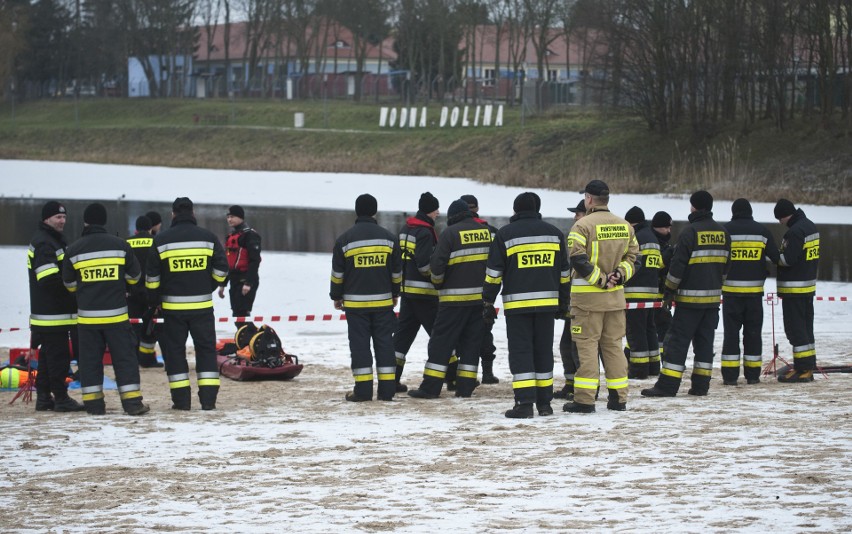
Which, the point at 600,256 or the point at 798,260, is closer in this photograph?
the point at 600,256

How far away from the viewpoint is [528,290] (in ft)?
33.2

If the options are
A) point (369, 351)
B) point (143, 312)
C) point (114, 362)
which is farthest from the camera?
point (143, 312)

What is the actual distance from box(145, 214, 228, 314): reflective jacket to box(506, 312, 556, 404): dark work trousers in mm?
2554

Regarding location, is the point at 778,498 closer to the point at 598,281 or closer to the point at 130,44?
the point at 598,281

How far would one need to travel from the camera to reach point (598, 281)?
10.0 metres

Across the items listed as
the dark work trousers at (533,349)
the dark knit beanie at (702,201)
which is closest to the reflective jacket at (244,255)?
the dark work trousers at (533,349)

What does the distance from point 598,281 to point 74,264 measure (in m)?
Result: 4.30

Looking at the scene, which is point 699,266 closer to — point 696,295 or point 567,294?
point 696,295

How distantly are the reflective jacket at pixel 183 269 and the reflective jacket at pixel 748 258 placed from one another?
4612mm

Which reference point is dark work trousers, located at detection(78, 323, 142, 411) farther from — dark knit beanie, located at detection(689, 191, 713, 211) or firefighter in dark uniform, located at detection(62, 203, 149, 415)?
dark knit beanie, located at detection(689, 191, 713, 211)

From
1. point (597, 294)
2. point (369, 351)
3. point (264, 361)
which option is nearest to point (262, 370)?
point (264, 361)

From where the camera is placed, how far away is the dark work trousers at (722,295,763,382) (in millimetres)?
11648

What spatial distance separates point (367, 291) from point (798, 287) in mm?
4131

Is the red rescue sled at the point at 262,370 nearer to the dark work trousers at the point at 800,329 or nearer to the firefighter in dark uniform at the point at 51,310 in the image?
the firefighter in dark uniform at the point at 51,310
